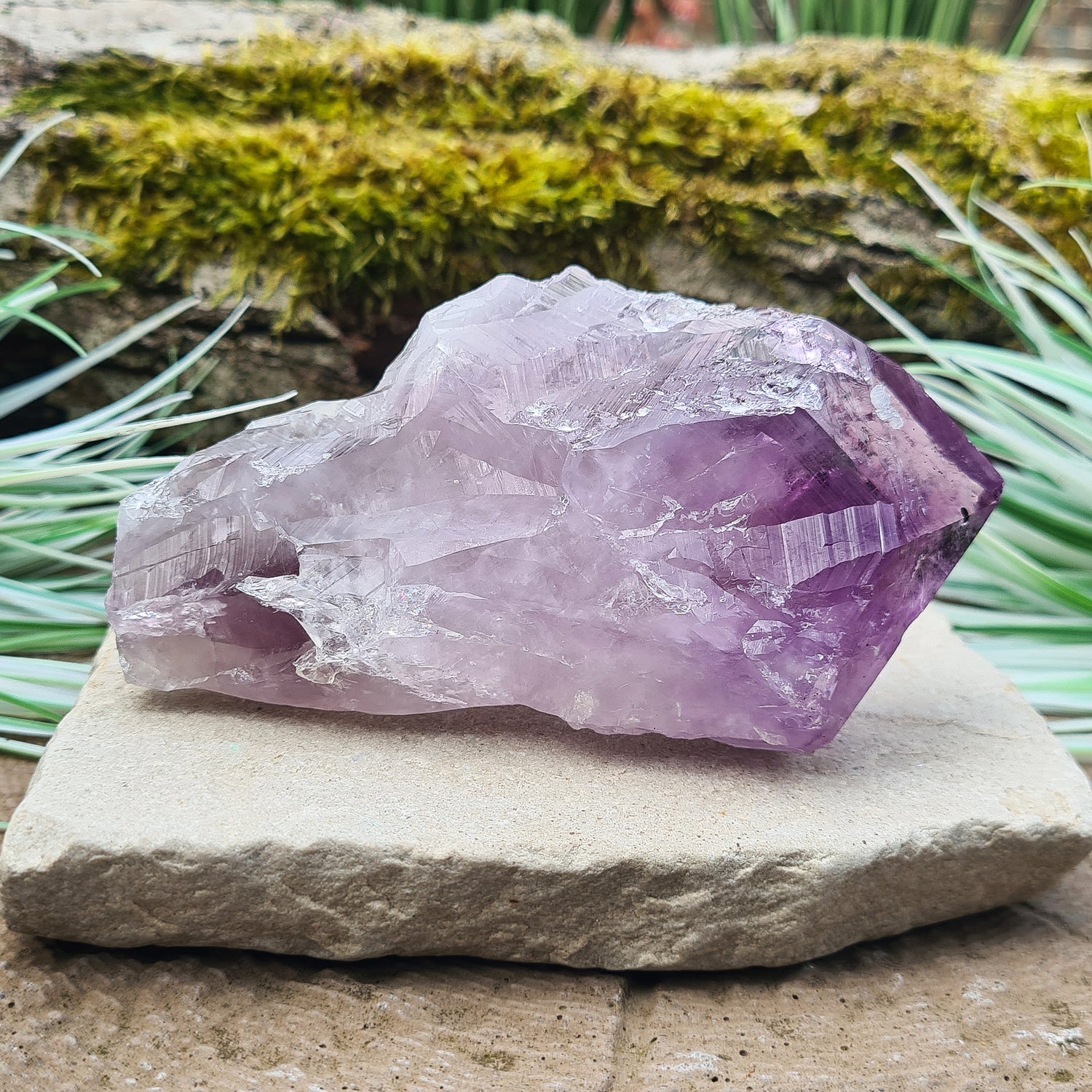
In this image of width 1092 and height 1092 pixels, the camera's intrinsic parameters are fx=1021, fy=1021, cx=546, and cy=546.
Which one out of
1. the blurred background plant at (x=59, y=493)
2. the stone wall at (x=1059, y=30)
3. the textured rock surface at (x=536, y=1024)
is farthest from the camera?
the stone wall at (x=1059, y=30)

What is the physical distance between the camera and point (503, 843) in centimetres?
121

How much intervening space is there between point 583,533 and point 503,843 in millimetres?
395

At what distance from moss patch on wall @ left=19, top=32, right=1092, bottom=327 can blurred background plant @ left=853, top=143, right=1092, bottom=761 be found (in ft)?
0.65

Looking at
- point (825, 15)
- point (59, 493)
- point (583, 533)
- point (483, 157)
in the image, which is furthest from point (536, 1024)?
point (825, 15)

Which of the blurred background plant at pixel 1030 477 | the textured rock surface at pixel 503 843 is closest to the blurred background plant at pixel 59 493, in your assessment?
the textured rock surface at pixel 503 843

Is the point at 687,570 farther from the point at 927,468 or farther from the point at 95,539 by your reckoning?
the point at 95,539

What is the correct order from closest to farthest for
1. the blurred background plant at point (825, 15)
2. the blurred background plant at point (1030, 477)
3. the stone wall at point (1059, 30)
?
1. the blurred background plant at point (1030, 477)
2. the blurred background plant at point (825, 15)
3. the stone wall at point (1059, 30)

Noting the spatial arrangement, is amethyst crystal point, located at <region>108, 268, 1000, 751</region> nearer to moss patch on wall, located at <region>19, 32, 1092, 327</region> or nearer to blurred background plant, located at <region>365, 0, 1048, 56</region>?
moss patch on wall, located at <region>19, 32, 1092, 327</region>

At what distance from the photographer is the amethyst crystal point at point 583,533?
4.20 ft

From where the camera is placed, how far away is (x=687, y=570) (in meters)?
1.30

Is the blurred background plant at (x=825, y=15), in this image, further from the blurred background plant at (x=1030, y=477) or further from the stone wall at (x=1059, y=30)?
the stone wall at (x=1059, y=30)

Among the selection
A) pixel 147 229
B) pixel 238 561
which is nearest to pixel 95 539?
pixel 147 229

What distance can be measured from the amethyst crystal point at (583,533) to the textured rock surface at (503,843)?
0.27 ft

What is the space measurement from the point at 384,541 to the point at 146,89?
5.20 ft
